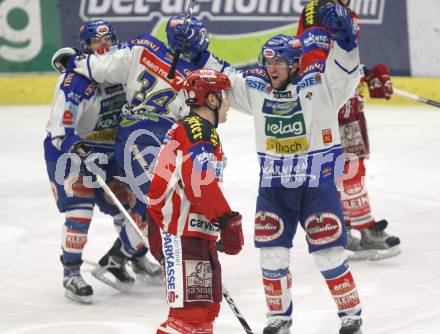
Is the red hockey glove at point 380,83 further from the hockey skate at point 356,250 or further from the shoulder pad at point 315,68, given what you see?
the shoulder pad at point 315,68

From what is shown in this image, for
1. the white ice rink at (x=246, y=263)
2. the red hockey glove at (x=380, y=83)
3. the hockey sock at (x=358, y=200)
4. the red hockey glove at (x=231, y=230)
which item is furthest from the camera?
the hockey sock at (x=358, y=200)

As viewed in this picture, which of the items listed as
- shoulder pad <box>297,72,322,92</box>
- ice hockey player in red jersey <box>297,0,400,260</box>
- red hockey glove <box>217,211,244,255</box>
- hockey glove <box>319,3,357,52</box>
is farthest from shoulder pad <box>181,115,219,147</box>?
ice hockey player in red jersey <box>297,0,400,260</box>

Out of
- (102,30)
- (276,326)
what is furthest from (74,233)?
(276,326)

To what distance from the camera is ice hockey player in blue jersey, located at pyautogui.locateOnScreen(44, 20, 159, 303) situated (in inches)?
239

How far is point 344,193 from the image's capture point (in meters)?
6.98

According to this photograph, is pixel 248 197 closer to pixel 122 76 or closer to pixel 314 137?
pixel 122 76

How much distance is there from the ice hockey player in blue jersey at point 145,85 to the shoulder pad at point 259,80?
64cm

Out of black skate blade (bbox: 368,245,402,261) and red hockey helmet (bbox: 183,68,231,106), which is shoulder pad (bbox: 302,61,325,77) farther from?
black skate blade (bbox: 368,245,402,261)

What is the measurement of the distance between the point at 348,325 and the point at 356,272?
1.39m

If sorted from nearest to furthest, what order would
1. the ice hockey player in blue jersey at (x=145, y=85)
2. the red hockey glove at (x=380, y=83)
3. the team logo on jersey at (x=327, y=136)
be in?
the team logo on jersey at (x=327, y=136), the ice hockey player in blue jersey at (x=145, y=85), the red hockey glove at (x=380, y=83)

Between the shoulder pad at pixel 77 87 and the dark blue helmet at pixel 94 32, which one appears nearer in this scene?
the shoulder pad at pixel 77 87

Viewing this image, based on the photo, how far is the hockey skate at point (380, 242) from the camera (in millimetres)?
6816

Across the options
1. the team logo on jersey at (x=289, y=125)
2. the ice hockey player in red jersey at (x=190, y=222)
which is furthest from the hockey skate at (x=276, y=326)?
the team logo on jersey at (x=289, y=125)

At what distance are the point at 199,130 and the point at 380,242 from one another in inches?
111
